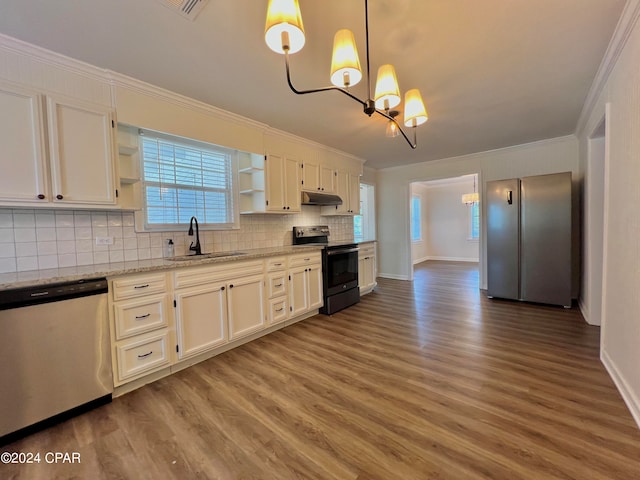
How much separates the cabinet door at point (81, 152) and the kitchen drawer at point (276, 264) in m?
1.52

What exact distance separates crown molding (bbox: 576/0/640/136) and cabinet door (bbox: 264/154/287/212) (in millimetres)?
3098

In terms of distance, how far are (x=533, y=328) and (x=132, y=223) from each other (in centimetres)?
433

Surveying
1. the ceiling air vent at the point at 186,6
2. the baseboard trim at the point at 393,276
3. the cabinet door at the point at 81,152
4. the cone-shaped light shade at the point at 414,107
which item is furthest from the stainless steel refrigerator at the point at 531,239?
the cabinet door at the point at 81,152

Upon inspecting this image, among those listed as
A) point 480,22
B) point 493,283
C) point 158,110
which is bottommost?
point 493,283

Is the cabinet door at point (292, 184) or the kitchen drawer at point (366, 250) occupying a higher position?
the cabinet door at point (292, 184)

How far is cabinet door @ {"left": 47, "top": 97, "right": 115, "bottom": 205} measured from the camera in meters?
1.97

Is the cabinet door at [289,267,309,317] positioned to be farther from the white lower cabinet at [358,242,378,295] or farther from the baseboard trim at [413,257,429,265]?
the baseboard trim at [413,257,429,265]

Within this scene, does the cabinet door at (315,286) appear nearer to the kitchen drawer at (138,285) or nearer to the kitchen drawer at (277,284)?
the kitchen drawer at (277,284)

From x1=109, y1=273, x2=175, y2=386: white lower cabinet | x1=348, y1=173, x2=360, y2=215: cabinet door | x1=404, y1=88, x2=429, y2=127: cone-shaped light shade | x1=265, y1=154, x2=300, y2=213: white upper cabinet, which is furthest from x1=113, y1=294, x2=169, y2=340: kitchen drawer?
x1=348, y1=173, x2=360, y2=215: cabinet door

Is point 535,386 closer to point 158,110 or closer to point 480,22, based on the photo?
point 480,22

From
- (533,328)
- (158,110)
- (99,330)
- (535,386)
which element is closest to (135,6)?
(158,110)

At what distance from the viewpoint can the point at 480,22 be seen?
1.73m

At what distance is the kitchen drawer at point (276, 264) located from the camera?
3.09 metres

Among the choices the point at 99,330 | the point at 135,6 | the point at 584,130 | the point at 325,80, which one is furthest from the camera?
the point at 584,130
